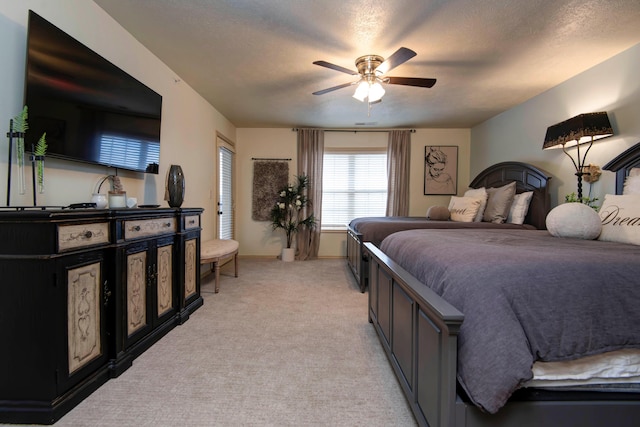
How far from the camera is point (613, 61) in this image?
2832mm

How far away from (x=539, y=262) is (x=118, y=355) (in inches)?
92.0

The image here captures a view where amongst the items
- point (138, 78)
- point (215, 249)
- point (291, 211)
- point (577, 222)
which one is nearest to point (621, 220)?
point (577, 222)

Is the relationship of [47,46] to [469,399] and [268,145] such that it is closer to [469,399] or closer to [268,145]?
[469,399]

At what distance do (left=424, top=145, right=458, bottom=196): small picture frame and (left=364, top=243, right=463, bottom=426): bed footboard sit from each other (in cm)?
420

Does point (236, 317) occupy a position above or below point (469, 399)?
below

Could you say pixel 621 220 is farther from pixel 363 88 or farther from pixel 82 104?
pixel 82 104

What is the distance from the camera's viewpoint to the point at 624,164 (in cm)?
261

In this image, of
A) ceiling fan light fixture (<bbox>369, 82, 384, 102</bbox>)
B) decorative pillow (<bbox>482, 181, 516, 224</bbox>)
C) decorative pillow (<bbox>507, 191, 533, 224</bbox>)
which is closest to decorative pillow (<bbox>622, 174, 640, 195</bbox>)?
decorative pillow (<bbox>507, 191, 533, 224</bbox>)

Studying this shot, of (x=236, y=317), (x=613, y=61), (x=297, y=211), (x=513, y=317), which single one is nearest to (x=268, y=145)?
(x=297, y=211)

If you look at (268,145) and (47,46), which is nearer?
(47,46)

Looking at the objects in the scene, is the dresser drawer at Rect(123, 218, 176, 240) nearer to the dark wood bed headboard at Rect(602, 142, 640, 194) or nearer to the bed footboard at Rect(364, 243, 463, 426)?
the bed footboard at Rect(364, 243, 463, 426)

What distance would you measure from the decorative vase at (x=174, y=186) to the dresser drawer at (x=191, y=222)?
160mm

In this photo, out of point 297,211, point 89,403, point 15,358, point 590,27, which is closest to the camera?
point 15,358

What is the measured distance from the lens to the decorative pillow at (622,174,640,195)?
7.50 feet
